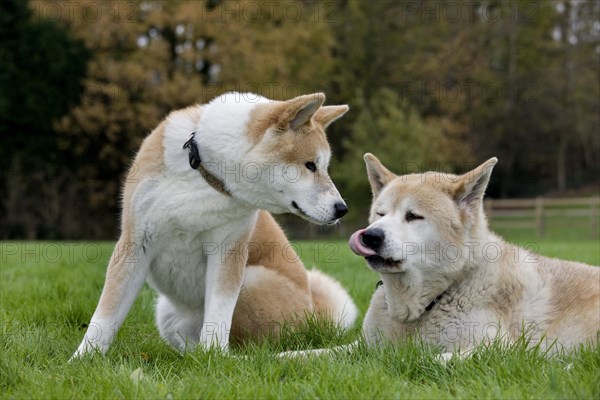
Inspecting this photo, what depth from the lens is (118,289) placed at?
3877 mm

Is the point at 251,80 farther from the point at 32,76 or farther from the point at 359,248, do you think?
the point at 359,248

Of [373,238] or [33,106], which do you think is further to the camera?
[33,106]

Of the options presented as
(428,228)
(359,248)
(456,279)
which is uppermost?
(428,228)

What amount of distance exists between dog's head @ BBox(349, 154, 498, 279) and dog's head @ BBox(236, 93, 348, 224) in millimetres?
400

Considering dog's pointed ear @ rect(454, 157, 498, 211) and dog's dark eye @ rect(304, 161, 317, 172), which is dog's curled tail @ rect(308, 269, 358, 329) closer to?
dog's dark eye @ rect(304, 161, 317, 172)

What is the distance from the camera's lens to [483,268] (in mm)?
3736

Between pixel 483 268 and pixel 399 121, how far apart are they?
20264mm

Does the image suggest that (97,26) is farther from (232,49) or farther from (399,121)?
(399,121)

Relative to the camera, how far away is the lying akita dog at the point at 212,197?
3879 millimetres

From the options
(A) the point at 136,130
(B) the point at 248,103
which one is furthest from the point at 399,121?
(B) the point at 248,103

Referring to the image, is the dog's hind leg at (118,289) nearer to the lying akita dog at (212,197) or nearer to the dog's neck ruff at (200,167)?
the lying akita dog at (212,197)

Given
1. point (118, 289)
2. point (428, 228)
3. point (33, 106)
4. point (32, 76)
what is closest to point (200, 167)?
→ point (118, 289)

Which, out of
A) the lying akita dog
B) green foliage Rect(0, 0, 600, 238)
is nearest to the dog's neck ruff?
the lying akita dog

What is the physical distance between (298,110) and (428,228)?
39.6 inches
